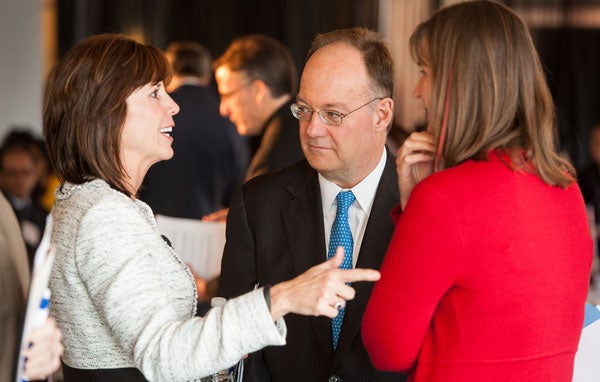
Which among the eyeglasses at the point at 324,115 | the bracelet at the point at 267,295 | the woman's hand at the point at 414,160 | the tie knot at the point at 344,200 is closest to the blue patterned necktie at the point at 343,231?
the tie knot at the point at 344,200

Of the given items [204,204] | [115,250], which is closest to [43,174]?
[204,204]

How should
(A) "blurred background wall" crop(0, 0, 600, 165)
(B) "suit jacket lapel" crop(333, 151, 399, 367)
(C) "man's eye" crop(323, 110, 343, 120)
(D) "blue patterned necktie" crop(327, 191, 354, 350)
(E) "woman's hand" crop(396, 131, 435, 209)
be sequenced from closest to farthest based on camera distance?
1. (E) "woman's hand" crop(396, 131, 435, 209)
2. (B) "suit jacket lapel" crop(333, 151, 399, 367)
3. (D) "blue patterned necktie" crop(327, 191, 354, 350)
4. (C) "man's eye" crop(323, 110, 343, 120)
5. (A) "blurred background wall" crop(0, 0, 600, 165)

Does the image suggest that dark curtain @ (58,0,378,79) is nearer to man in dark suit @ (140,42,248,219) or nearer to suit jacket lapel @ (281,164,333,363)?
man in dark suit @ (140,42,248,219)

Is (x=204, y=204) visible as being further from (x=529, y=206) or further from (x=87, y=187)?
(x=529, y=206)

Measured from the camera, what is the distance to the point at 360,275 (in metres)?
1.82

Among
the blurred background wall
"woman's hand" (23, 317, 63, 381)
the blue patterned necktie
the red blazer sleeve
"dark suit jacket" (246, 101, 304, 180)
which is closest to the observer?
"woman's hand" (23, 317, 63, 381)

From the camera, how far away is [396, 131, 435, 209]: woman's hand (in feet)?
6.47

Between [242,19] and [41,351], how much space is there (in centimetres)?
764

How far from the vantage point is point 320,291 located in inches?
71.2

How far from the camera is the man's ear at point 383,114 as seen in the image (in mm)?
Answer: 2664

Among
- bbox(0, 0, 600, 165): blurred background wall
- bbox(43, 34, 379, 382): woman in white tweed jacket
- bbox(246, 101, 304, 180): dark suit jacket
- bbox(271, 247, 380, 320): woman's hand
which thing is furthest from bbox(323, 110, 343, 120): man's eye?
bbox(0, 0, 600, 165): blurred background wall

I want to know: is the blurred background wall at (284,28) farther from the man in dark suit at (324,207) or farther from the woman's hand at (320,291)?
the woman's hand at (320,291)

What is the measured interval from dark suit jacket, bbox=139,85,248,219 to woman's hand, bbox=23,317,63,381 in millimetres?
2986

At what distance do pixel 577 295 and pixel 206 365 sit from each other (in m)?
0.77
